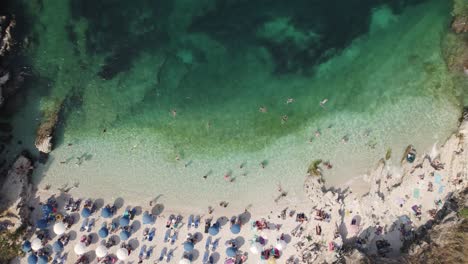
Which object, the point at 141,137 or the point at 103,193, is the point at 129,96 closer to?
the point at 141,137

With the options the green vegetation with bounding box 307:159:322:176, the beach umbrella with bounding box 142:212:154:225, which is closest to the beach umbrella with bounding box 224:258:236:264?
the beach umbrella with bounding box 142:212:154:225

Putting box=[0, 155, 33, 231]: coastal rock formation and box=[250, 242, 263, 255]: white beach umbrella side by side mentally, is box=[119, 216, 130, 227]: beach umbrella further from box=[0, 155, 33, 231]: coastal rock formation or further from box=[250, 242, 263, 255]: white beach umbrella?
box=[250, 242, 263, 255]: white beach umbrella

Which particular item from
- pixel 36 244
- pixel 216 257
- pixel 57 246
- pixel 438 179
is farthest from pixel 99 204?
pixel 438 179

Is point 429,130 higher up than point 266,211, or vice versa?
point 429,130

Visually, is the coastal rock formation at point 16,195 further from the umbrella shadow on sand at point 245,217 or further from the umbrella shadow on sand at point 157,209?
the umbrella shadow on sand at point 245,217

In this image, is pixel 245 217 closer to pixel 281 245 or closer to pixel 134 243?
pixel 281 245

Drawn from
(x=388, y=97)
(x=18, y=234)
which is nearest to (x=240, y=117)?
(x=388, y=97)
